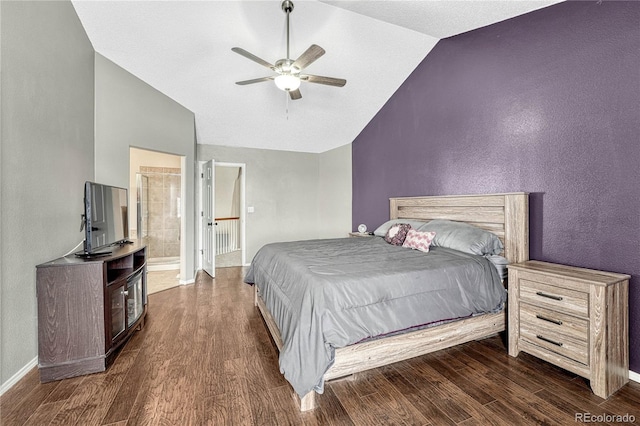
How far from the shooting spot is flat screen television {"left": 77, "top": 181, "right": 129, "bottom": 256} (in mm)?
2234

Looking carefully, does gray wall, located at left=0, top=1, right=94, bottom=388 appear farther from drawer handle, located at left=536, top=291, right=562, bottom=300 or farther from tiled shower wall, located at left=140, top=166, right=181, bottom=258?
drawer handle, located at left=536, top=291, right=562, bottom=300

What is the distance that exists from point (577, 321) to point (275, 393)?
2130mm

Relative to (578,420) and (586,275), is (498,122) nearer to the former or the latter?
(586,275)

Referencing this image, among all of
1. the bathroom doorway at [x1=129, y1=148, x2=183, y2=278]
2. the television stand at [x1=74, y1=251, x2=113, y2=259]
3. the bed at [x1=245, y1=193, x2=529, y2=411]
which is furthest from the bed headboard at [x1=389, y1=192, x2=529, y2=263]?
the bathroom doorway at [x1=129, y1=148, x2=183, y2=278]

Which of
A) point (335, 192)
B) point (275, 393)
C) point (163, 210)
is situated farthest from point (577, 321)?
point (163, 210)

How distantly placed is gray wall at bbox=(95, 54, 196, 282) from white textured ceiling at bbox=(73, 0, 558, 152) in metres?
0.16

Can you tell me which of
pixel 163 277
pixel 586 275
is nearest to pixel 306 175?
pixel 163 277

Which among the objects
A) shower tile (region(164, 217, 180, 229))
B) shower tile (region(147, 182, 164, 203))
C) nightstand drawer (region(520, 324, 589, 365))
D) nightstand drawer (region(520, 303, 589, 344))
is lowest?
nightstand drawer (region(520, 324, 589, 365))

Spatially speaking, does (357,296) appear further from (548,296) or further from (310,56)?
(310,56)

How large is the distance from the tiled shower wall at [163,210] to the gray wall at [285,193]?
102cm

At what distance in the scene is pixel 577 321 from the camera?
1942mm

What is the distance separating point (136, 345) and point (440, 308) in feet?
8.55

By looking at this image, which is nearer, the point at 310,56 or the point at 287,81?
the point at 310,56

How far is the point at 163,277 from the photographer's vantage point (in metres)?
4.75
